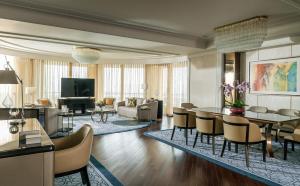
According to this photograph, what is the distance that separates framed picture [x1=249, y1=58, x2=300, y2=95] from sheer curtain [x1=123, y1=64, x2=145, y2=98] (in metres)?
5.60

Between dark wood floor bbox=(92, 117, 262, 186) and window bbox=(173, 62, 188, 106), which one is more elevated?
window bbox=(173, 62, 188, 106)

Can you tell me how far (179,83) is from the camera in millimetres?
9492

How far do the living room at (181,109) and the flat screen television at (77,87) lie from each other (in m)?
2.09

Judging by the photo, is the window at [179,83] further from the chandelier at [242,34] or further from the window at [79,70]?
the window at [79,70]

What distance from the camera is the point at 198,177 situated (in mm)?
3086

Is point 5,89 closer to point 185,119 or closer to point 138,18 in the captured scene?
point 138,18

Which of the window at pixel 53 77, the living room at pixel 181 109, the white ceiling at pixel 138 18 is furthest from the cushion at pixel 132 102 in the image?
the white ceiling at pixel 138 18

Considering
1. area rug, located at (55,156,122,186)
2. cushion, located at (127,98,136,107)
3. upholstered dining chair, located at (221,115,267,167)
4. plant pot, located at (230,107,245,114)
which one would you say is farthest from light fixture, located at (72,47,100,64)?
upholstered dining chair, located at (221,115,267,167)

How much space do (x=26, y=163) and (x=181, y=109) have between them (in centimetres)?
367

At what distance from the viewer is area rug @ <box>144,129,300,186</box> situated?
10.0 ft

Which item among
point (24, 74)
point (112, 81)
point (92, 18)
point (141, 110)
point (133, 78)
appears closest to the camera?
point (92, 18)

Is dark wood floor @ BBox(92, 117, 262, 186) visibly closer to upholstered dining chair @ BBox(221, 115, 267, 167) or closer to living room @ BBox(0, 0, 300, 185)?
living room @ BBox(0, 0, 300, 185)

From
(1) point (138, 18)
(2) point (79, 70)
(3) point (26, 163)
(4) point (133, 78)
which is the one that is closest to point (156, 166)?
(3) point (26, 163)

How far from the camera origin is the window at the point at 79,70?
9.81m
